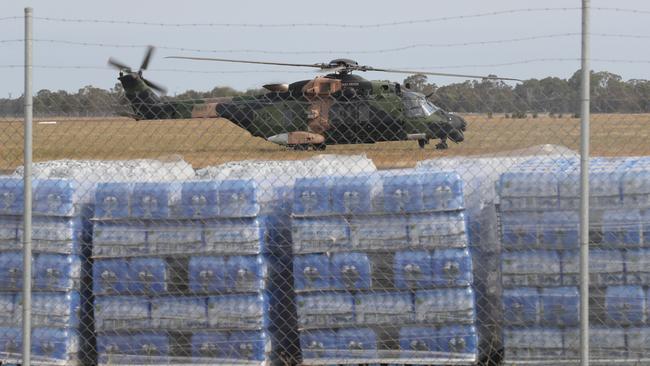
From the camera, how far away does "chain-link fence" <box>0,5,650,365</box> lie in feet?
21.7

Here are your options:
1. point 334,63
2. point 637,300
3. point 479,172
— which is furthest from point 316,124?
point 637,300

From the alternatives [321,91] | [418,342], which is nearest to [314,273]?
[418,342]

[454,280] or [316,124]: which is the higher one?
[316,124]

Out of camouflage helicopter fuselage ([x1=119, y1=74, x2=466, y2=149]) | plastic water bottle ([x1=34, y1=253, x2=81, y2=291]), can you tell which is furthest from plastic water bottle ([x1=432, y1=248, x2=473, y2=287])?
camouflage helicopter fuselage ([x1=119, y1=74, x2=466, y2=149])

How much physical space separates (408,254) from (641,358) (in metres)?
1.65

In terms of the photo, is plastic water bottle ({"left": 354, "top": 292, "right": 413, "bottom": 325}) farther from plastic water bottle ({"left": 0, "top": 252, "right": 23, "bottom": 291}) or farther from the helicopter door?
the helicopter door

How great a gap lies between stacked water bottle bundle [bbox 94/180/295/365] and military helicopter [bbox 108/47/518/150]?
17255 mm

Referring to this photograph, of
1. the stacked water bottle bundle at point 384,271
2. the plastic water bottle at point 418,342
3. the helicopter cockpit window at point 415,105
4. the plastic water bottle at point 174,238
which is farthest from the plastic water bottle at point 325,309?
the helicopter cockpit window at point 415,105

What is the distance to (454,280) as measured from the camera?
675 cm

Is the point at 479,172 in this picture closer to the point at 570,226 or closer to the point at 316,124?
the point at 570,226

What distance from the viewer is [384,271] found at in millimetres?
6855

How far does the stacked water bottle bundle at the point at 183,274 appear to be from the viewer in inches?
271

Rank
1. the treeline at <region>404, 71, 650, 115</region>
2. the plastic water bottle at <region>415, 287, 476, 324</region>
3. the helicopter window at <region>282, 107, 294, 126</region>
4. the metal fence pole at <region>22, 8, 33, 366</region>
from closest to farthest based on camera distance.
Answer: the metal fence pole at <region>22, 8, 33, 366</region>
the treeline at <region>404, 71, 650, 115</region>
the plastic water bottle at <region>415, 287, 476, 324</region>
the helicopter window at <region>282, 107, 294, 126</region>

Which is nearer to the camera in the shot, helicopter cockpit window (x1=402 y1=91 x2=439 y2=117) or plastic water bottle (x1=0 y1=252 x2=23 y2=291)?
plastic water bottle (x1=0 y1=252 x2=23 y2=291)
